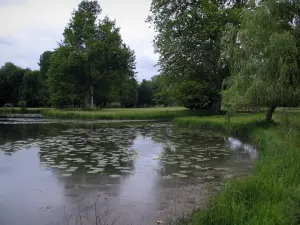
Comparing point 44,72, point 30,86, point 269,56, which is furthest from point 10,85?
point 269,56

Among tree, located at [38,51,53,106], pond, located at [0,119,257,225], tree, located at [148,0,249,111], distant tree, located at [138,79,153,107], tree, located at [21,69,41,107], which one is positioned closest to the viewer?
pond, located at [0,119,257,225]

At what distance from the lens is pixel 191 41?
25.3m

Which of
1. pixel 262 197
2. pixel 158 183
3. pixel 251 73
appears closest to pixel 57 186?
pixel 158 183

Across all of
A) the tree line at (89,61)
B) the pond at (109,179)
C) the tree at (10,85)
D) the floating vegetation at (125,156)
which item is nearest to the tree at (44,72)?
the tree at (10,85)

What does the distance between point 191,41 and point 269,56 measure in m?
14.2

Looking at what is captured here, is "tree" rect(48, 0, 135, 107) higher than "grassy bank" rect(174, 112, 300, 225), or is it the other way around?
"tree" rect(48, 0, 135, 107)

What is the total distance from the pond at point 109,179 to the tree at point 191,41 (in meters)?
13.8

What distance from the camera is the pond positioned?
204 inches

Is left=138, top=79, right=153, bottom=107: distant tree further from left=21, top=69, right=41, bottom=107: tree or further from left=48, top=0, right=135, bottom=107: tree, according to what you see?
left=48, top=0, right=135, bottom=107: tree

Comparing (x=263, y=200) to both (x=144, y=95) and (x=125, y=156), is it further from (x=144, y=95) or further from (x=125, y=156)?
(x=144, y=95)

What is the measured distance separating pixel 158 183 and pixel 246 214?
3298 mm

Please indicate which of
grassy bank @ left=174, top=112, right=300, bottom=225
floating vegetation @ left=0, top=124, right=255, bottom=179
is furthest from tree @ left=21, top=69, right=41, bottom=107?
grassy bank @ left=174, top=112, right=300, bottom=225

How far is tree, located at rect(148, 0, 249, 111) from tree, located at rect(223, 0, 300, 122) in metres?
11.6

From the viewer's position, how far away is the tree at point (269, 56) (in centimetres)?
1099
